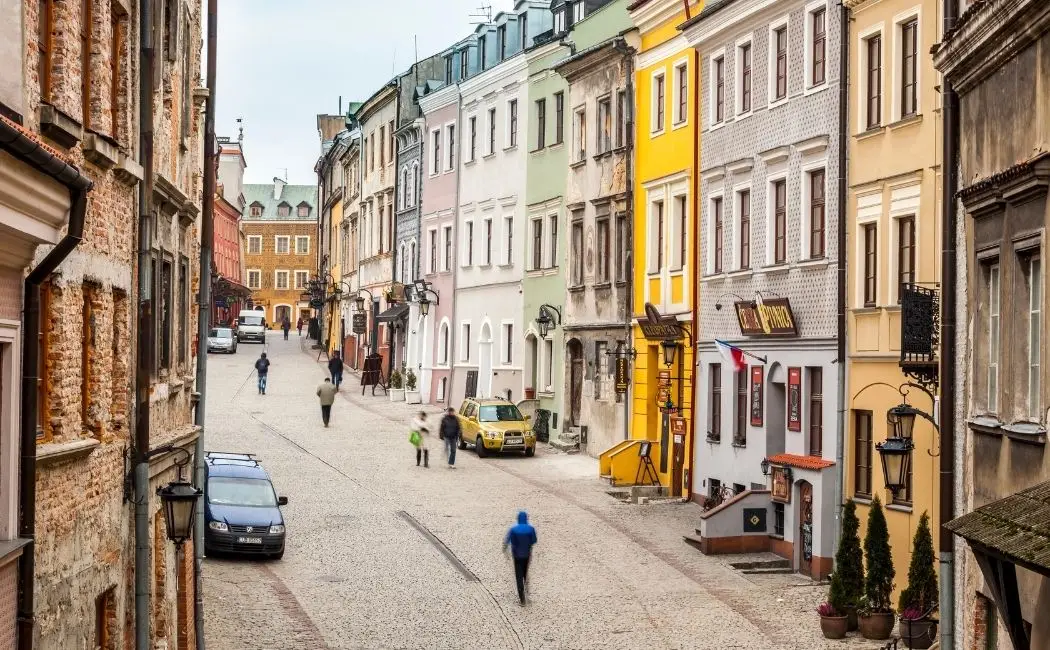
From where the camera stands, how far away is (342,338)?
82375 mm

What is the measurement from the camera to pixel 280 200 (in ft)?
470

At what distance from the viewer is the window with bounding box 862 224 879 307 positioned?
96.7 ft

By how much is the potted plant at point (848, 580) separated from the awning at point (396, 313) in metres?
41.0

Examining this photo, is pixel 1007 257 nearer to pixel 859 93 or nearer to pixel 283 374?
pixel 859 93

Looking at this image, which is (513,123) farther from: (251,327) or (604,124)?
(251,327)

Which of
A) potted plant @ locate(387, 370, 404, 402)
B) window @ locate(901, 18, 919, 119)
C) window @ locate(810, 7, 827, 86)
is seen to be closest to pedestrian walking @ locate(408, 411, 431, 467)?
window @ locate(810, 7, 827, 86)

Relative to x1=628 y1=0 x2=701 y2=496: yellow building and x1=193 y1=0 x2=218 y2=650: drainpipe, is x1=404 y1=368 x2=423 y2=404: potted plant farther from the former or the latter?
x1=193 y1=0 x2=218 y2=650: drainpipe

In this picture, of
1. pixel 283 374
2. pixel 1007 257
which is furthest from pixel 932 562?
pixel 283 374

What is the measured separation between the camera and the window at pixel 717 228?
37125 mm

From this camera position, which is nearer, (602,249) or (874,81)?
(874,81)

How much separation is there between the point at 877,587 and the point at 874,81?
31.7ft

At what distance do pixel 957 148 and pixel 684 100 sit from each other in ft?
71.6

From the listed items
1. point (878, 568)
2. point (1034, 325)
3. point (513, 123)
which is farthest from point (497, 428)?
point (1034, 325)

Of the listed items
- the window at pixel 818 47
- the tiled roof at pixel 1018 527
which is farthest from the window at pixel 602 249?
the tiled roof at pixel 1018 527
